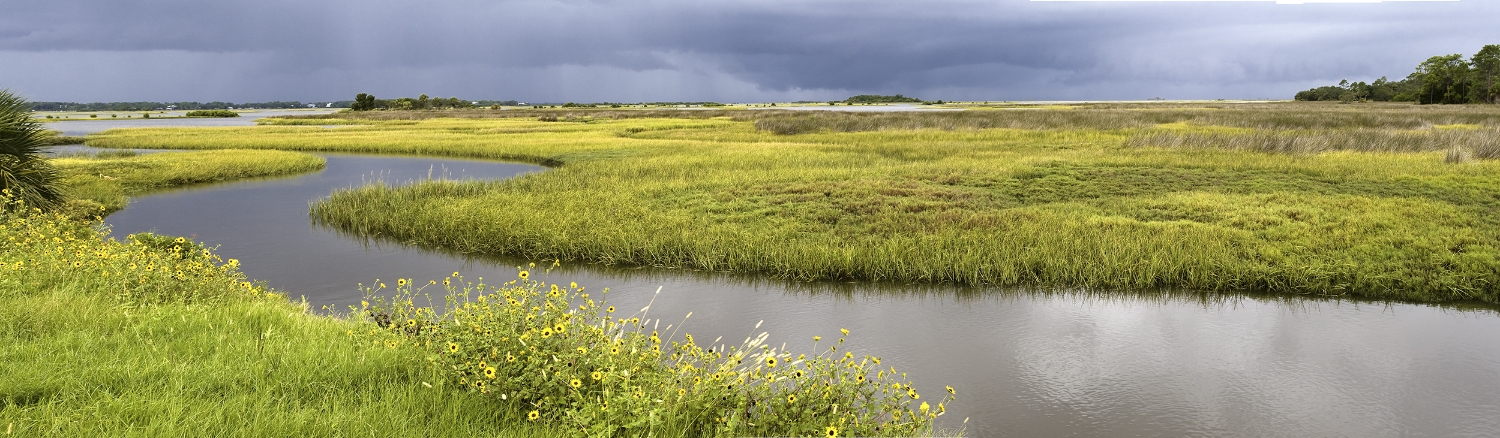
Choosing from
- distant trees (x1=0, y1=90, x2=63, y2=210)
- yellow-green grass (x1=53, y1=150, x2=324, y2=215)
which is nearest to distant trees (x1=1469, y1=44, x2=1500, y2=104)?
yellow-green grass (x1=53, y1=150, x2=324, y2=215)

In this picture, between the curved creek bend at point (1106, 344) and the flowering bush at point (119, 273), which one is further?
the flowering bush at point (119, 273)

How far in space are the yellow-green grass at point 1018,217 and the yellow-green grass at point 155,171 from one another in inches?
234

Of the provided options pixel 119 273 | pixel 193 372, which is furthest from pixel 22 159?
pixel 193 372

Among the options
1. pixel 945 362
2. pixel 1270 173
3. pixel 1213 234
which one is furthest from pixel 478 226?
pixel 1270 173

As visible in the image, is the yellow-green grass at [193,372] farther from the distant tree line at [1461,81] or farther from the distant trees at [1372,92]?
the distant trees at [1372,92]

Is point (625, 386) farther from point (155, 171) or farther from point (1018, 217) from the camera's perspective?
point (155, 171)

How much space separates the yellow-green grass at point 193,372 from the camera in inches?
184

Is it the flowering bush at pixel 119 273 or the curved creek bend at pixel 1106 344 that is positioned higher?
the flowering bush at pixel 119 273

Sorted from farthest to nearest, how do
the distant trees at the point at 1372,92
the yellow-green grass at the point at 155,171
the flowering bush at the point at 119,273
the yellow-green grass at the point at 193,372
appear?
the distant trees at the point at 1372,92 < the yellow-green grass at the point at 155,171 < the flowering bush at the point at 119,273 < the yellow-green grass at the point at 193,372

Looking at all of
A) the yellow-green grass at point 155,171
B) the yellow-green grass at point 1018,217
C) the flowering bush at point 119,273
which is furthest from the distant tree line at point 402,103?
the flowering bush at point 119,273

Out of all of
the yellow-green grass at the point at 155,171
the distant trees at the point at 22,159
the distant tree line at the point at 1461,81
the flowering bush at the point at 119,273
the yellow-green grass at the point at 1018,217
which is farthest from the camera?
the distant tree line at the point at 1461,81

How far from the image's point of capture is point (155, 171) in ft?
85.5

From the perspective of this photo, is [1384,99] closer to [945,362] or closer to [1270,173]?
[1270,173]

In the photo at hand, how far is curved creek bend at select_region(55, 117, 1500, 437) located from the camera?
7090mm
